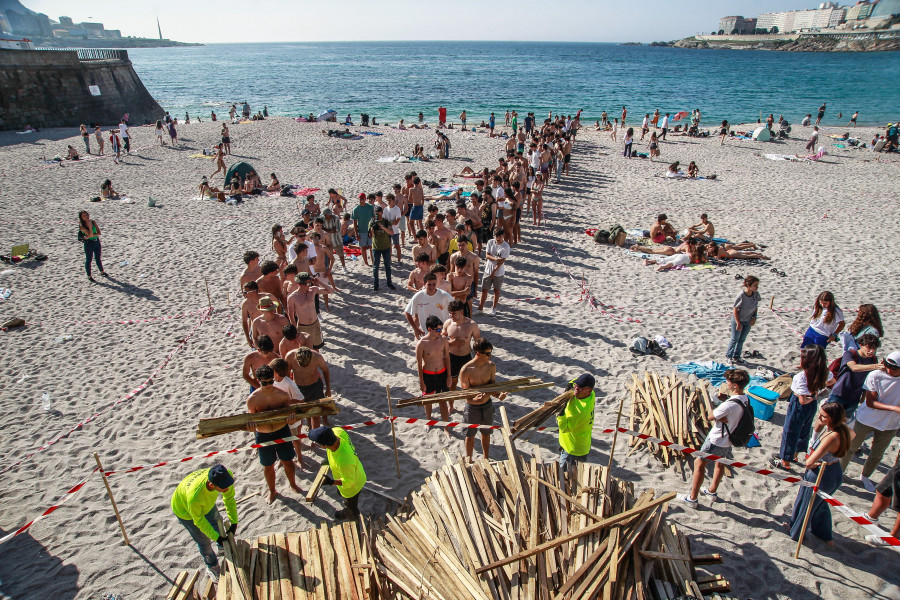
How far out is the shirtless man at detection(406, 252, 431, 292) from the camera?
805 centimetres

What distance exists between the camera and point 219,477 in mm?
4250

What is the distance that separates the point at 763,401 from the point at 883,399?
61.9 inches

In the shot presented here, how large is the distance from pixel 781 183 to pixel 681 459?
18.3 metres

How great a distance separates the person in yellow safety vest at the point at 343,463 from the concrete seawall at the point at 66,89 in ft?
133

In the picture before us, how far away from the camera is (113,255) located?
1334cm

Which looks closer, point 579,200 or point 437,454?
point 437,454

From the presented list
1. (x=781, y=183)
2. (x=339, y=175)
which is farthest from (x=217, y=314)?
(x=781, y=183)

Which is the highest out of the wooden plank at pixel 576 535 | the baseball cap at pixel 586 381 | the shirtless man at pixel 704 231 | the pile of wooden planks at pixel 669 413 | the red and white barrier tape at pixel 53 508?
the baseball cap at pixel 586 381

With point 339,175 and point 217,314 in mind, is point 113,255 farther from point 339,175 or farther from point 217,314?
point 339,175

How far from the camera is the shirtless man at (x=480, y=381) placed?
5.76m

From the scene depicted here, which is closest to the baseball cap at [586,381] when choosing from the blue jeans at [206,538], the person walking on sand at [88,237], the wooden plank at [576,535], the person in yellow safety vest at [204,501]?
the wooden plank at [576,535]

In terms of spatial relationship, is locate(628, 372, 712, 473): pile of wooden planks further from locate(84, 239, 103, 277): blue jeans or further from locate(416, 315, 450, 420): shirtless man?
locate(84, 239, 103, 277): blue jeans

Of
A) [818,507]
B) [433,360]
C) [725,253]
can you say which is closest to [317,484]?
[433,360]

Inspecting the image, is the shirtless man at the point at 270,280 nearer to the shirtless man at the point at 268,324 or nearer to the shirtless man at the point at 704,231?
the shirtless man at the point at 268,324
